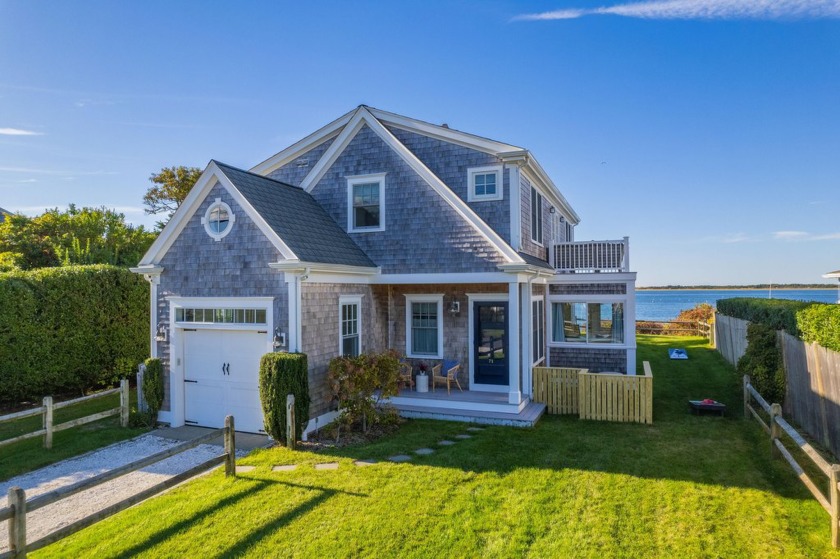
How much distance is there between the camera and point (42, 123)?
14711 mm

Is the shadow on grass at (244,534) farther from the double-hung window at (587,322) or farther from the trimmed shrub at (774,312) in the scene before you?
the trimmed shrub at (774,312)

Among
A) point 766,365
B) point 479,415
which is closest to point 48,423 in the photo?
point 479,415

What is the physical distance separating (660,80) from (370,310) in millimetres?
14214

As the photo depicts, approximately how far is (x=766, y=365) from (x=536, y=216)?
701 centimetres

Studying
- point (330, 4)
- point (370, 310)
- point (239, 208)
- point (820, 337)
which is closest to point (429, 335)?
point (370, 310)

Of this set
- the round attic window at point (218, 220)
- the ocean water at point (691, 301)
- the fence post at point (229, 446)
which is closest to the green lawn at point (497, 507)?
the fence post at point (229, 446)

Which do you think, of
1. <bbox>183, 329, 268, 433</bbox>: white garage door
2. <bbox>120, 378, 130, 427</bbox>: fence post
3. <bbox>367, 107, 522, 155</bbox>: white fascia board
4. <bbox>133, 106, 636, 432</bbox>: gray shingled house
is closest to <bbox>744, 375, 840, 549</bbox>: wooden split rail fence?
<bbox>133, 106, 636, 432</bbox>: gray shingled house

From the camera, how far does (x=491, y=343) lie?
12.6m

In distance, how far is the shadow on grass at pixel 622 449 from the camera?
761 centimetres

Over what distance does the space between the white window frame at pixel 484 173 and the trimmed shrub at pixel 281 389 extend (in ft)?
20.8

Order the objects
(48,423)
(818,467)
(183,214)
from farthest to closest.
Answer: (183,214)
(48,423)
(818,467)

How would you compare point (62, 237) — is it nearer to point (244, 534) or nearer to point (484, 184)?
point (484, 184)

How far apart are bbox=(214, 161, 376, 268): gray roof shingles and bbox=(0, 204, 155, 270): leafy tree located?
13580 millimetres

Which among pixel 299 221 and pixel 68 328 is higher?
pixel 299 221
